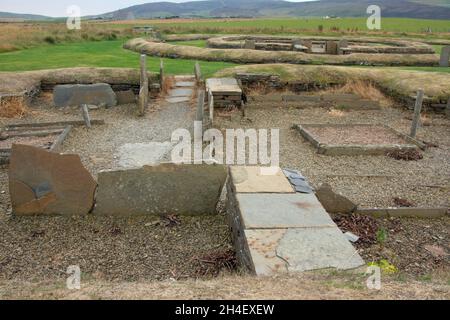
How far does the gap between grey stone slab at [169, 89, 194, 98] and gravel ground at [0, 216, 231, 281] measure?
377 inches

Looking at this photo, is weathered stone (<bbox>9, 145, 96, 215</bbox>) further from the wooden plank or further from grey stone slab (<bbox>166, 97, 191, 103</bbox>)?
grey stone slab (<bbox>166, 97, 191, 103</bbox>)

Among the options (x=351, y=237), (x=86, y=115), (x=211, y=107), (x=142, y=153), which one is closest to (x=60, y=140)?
(x=86, y=115)

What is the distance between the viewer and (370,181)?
28.8 ft

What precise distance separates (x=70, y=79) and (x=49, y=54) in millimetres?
8448

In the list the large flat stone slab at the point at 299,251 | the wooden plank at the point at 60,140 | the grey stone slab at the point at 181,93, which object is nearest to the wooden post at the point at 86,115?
the wooden plank at the point at 60,140

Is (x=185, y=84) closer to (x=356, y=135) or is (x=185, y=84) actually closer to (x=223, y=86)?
(x=223, y=86)

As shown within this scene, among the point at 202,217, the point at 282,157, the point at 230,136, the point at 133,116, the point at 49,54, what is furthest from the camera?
the point at 49,54

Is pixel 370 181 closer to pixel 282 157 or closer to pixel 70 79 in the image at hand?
pixel 282 157

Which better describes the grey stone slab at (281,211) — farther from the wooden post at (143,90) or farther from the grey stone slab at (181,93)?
the grey stone slab at (181,93)

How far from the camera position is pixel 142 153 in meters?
10.2

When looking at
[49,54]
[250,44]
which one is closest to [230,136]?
[250,44]

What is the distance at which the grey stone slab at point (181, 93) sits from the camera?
52.2ft

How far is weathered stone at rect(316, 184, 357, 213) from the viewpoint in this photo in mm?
7066

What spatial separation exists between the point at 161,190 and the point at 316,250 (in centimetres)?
327
